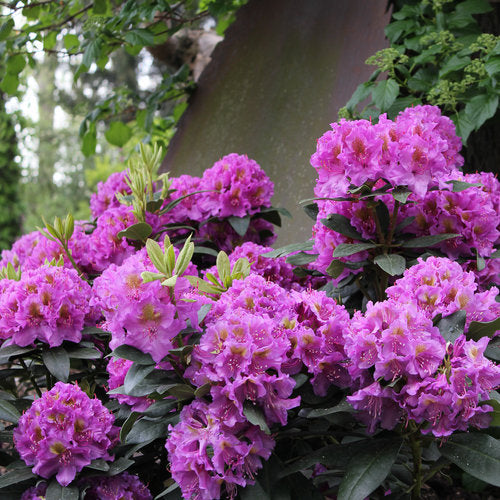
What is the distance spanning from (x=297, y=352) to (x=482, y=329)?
1.22ft

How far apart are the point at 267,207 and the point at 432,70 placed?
90 cm

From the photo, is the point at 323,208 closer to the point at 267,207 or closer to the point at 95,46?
the point at 267,207

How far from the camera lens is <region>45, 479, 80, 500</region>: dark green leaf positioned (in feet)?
4.33

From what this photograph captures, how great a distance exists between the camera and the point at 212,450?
119 centimetres

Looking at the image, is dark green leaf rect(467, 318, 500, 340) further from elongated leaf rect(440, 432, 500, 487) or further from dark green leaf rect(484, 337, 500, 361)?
elongated leaf rect(440, 432, 500, 487)

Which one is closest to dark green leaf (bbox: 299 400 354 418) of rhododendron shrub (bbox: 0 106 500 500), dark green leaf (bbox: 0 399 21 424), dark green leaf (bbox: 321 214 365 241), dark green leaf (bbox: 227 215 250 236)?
rhododendron shrub (bbox: 0 106 500 500)

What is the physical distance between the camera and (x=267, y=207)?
2188 mm

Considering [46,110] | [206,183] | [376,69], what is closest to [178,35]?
[376,69]

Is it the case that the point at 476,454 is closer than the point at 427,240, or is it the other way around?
the point at 476,454

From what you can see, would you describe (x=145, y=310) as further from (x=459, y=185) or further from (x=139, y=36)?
(x=139, y=36)

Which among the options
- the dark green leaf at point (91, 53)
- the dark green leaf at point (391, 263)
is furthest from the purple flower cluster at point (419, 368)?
the dark green leaf at point (91, 53)

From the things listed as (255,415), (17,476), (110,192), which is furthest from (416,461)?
(110,192)

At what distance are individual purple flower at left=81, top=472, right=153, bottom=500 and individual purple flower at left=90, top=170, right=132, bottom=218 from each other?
119 centimetres

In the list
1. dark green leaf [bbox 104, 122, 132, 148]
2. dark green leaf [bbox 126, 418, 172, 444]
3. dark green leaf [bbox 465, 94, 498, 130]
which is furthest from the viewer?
dark green leaf [bbox 104, 122, 132, 148]
